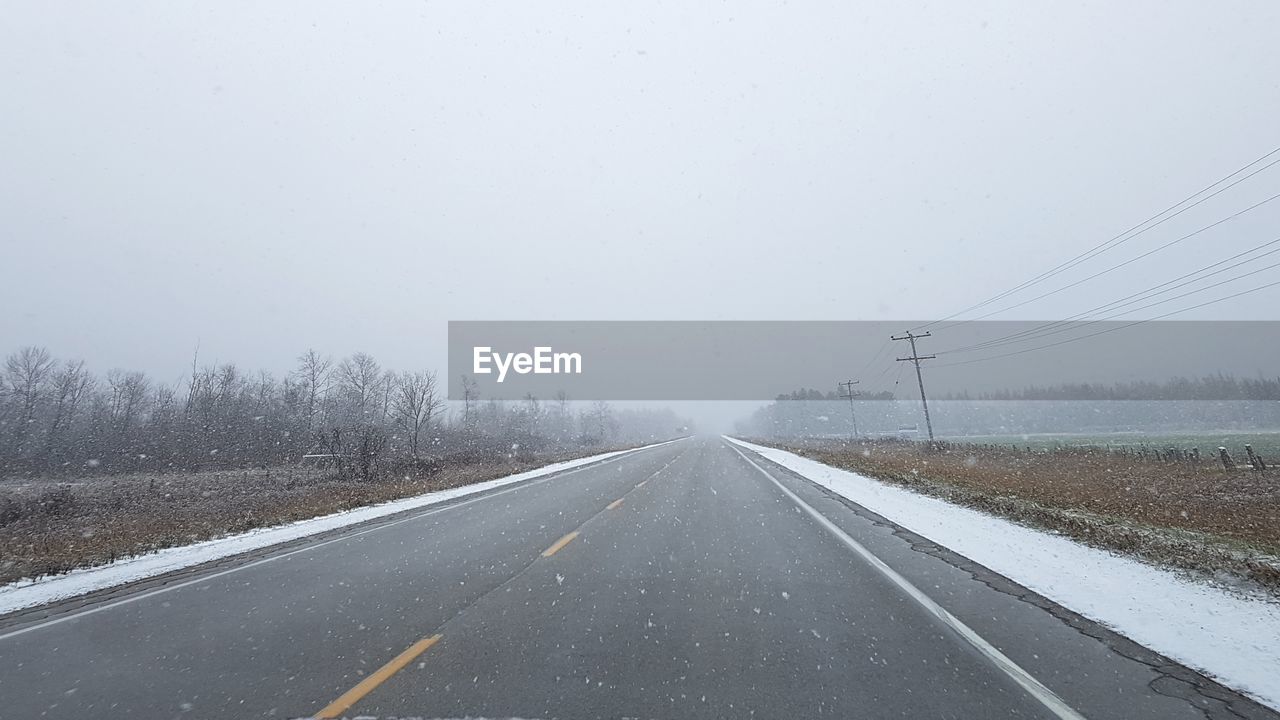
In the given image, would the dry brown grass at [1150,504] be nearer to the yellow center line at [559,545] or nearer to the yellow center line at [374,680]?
the yellow center line at [559,545]

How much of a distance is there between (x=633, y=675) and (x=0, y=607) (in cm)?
819

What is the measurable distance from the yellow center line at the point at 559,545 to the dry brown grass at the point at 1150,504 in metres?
8.25

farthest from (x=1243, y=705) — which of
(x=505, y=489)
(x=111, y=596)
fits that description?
(x=505, y=489)

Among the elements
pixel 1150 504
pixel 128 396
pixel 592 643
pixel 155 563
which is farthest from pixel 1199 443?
pixel 128 396

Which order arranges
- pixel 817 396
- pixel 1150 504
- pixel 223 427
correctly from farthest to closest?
pixel 817 396
pixel 223 427
pixel 1150 504

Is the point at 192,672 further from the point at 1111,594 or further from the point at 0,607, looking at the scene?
the point at 1111,594

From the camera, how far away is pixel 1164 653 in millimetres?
4059

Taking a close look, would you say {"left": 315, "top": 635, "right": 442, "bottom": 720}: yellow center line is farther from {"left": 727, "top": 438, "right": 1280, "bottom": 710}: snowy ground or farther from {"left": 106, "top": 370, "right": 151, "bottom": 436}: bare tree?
{"left": 106, "top": 370, "right": 151, "bottom": 436}: bare tree

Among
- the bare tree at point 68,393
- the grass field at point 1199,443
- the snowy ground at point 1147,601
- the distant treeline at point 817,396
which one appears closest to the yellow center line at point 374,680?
the snowy ground at point 1147,601

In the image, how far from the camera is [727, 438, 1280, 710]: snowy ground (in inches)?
154

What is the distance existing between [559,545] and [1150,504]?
1423 cm

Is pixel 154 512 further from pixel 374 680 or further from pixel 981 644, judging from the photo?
pixel 981 644

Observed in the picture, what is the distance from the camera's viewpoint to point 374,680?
12.3ft

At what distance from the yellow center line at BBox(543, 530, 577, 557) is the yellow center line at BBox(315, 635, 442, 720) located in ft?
10.9
